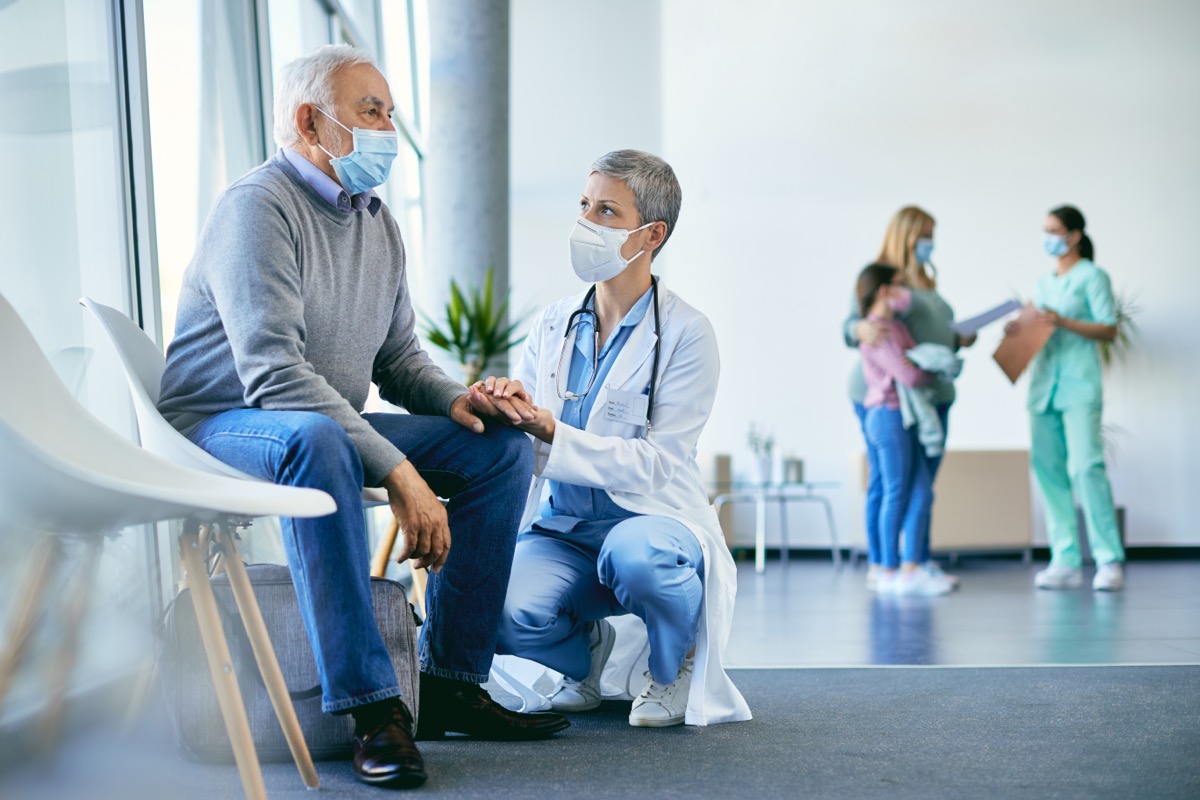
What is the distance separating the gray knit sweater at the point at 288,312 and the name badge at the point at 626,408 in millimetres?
333

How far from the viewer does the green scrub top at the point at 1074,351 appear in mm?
4828

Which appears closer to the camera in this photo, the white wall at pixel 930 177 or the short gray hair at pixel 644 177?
the short gray hair at pixel 644 177

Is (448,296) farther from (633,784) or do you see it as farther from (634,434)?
(633,784)

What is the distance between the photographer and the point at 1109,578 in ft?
15.5

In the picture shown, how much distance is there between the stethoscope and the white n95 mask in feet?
0.31

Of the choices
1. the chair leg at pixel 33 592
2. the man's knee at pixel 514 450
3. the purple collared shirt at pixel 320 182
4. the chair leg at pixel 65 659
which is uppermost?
the purple collared shirt at pixel 320 182

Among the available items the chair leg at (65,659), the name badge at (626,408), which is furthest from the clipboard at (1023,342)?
the chair leg at (65,659)

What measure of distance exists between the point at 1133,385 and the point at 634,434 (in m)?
5.25

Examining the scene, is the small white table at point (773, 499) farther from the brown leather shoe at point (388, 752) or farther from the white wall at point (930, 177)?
the brown leather shoe at point (388, 752)

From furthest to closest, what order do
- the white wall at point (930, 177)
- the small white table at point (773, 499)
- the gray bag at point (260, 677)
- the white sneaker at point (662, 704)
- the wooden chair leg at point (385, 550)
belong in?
the white wall at point (930, 177)
the small white table at point (773, 499)
the wooden chair leg at point (385, 550)
the white sneaker at point (662, 704)
the gray bag at point (260, 677)

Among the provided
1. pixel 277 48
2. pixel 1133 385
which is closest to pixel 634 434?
pixel 277 48

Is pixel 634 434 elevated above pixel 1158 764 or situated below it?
above

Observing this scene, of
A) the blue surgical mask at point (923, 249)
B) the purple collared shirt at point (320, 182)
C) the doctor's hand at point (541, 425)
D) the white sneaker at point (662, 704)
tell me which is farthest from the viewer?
the blue surgical mask at point (923, 249)

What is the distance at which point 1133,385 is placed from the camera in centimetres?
660
